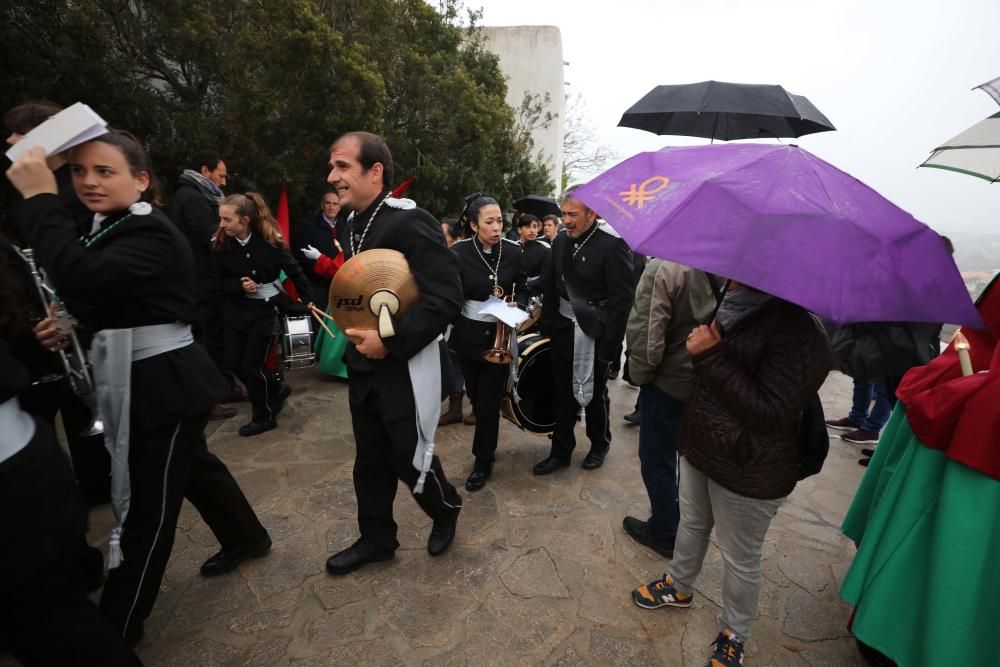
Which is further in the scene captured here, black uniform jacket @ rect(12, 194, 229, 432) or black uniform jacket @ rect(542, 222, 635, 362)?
black uniform jacket @ rect(542, 222, 635, 362)

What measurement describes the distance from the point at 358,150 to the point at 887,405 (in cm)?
527

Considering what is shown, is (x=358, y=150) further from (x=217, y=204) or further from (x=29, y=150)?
(x=217, y=204)

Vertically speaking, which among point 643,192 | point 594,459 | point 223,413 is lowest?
point 223,413

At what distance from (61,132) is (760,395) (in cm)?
269

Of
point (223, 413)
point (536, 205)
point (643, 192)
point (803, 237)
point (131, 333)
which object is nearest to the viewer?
point (803, 237)

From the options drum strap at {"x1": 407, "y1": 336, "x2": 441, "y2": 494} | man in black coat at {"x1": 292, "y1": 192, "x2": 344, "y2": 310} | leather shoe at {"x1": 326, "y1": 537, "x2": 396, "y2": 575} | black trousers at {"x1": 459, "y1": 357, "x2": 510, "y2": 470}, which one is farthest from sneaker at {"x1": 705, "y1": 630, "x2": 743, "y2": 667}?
man in black coat at {"x1": 292, "y1": 192, "x2": 344, "y2": 310}

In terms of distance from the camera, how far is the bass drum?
3.94 m

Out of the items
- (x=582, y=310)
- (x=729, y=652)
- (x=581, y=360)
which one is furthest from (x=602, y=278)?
(x=729, y=652)

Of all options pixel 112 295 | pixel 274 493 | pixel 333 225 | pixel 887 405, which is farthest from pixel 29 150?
pixel 887 405

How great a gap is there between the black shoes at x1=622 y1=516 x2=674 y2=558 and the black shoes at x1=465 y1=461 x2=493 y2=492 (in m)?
1.06

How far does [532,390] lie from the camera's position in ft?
13.2

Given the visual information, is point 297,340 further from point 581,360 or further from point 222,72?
point 222,72

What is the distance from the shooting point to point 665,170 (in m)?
1.96

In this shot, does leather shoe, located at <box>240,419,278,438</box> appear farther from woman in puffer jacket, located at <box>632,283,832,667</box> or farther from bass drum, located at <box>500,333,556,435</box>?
woman in puffer jacket, located at <box>632,283,832,667</box>
